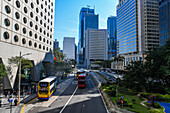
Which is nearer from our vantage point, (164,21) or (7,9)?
(7,9)

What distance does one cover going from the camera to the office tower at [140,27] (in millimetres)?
96812

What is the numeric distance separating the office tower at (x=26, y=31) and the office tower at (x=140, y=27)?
6242cm

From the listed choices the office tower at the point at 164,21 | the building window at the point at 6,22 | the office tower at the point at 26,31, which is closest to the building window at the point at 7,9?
the office tower at the point at 26,31

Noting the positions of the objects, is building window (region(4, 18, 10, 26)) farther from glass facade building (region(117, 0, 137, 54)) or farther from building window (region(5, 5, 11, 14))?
glass facade building (region(117, 0, 137, 54))

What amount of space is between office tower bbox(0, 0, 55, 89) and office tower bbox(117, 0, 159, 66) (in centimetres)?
6242

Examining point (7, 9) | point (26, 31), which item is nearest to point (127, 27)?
point (26, 31)

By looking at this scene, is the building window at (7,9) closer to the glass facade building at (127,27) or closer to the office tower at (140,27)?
the office tower at (140,27)

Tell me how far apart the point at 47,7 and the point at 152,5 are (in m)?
82.0

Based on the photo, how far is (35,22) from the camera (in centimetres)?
5347

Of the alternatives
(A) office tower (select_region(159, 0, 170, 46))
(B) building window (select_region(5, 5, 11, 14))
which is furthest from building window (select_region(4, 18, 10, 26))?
(A) office tower (select_region(159, 0, 170, 46))

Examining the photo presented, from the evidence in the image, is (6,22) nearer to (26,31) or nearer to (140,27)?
(26,31)

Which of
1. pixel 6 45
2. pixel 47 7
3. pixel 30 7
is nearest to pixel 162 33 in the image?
pixel 47 7

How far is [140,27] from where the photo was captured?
3797 inches

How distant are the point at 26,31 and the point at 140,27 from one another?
265 ft
